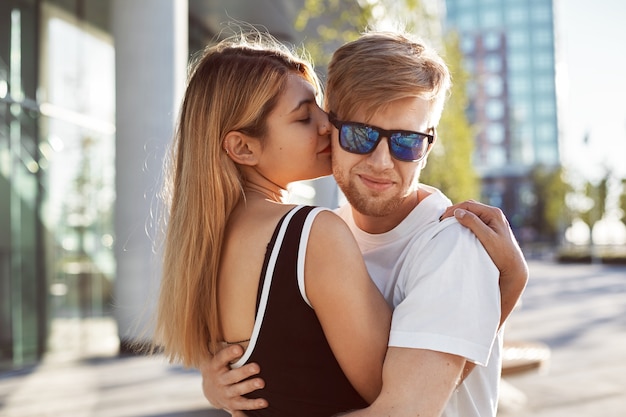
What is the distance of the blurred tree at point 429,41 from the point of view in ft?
43.5

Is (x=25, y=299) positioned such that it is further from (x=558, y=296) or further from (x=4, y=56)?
(x=558, y=296)

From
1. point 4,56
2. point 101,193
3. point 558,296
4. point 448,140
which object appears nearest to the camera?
point 4,56

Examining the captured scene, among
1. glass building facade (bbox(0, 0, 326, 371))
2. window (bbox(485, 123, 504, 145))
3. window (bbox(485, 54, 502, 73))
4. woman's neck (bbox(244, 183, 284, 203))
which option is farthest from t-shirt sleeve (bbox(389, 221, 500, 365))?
window (bbox(485, 54, 502, 73))

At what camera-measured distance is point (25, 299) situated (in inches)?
461

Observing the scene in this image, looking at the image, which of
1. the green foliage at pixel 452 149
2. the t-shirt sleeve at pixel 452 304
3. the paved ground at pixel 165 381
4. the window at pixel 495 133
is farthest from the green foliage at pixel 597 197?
the t-shirt sleeve at pixel 452 304

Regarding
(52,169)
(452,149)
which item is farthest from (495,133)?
(52,169)

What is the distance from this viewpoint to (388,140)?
2146 mm

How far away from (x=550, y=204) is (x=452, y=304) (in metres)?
76.8

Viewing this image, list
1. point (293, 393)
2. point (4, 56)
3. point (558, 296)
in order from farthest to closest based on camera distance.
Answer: point (558, 296) < point (4, 56) < point (293, 393)

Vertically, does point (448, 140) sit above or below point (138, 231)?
above

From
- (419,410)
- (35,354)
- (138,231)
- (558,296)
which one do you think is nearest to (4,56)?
(138,231)

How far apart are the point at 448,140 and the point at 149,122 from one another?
10.4 metres

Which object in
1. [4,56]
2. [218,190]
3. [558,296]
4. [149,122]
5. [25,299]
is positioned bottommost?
[558,296]

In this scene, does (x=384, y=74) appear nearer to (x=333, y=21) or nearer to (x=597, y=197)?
(x=333, y=21)
